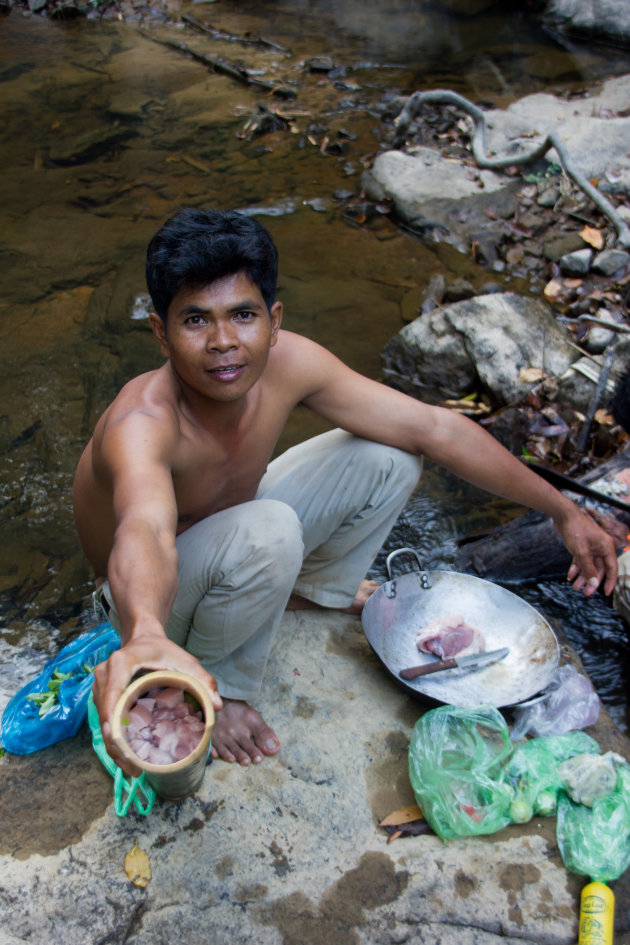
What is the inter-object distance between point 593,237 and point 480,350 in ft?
6.52

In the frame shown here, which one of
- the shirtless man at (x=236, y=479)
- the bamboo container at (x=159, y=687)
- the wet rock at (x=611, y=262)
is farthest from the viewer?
the wet rock at (x=611, y=262)

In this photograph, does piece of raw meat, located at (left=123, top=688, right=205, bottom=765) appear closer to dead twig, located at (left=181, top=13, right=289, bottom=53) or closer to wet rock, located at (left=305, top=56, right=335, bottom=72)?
wet rock, located at (left=305, top=56, right=335, bottom=72)

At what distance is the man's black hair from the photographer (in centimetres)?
208

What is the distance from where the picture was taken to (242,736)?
94.0 inches

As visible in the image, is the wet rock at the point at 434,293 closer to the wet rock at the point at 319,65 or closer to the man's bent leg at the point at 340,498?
the man's bent leg at the point at 340,498

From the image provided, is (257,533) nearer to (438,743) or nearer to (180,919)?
(438,743)

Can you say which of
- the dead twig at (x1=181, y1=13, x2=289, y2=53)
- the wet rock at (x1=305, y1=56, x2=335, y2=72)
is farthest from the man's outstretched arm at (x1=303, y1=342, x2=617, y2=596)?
the dead twig at (x1=181, y1=13, x2=289, y2=53)

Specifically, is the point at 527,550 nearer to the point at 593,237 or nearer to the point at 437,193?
the point at 593,237

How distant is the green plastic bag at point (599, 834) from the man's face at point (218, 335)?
1.56 m

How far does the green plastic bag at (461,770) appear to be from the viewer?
2.15 m

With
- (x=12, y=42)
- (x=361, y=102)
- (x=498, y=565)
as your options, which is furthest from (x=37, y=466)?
(x=12, y=42)

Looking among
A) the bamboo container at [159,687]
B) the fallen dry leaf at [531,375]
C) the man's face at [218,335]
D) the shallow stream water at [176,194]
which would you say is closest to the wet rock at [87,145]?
the shallow stream water at [176,194]

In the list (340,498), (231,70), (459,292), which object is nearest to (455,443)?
(340,498)

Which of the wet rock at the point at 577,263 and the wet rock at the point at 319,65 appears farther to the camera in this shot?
the wet rock at the point at 319,65
